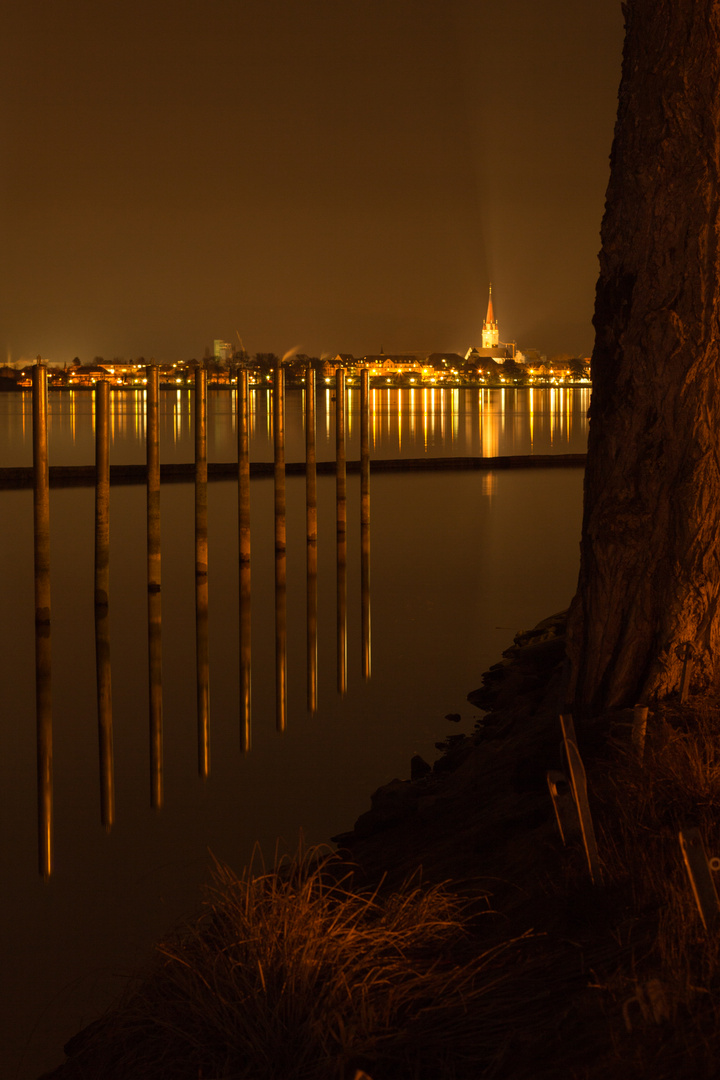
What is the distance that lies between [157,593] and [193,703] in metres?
3.97

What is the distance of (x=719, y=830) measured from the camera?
4.22 meters

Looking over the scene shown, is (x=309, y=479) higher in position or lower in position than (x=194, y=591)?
higher

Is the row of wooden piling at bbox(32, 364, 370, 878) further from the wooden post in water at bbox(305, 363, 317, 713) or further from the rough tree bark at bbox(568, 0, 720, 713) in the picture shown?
the rough tree bark at bbox(568, 0, 720, 713)

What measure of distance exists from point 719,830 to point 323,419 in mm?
56454

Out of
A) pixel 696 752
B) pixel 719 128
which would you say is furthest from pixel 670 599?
pixel 719 128

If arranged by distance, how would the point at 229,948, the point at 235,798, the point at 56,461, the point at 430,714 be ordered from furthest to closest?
the point at 56,461, the point at 430,714, the point at 235,798, the point at 229,948

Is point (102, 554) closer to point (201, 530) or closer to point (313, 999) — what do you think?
point (201, 530)

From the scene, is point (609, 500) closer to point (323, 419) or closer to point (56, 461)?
point (56, 461)

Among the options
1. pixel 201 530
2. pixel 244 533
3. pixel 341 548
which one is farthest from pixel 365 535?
pixel 201 530

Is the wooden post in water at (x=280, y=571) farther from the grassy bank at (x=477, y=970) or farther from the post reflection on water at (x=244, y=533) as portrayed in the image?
the grassy bank at (x=477, y=970)

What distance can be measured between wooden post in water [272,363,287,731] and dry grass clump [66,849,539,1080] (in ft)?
15.1

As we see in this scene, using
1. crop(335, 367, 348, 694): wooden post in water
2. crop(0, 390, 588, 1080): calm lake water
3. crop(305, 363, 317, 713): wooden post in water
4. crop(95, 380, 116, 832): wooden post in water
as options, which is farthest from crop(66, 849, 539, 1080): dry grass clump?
Answer: crop(305, 363, 317, 713): wooden post in water

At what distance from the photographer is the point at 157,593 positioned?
1259 cm

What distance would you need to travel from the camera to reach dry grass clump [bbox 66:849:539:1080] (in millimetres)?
3215
